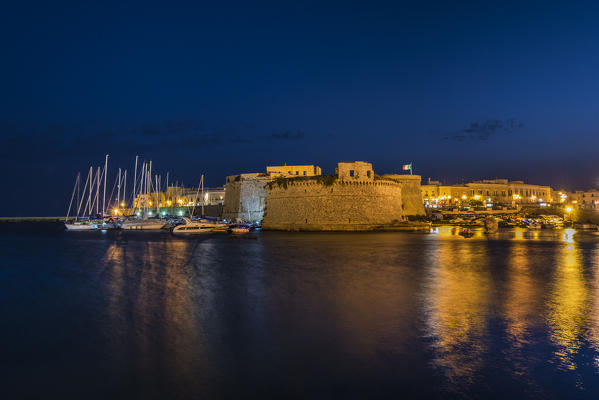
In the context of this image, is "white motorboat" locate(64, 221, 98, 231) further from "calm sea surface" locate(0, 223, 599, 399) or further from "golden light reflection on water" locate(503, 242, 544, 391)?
"golden light reflection on water" locate(503, 242, 544, 391)

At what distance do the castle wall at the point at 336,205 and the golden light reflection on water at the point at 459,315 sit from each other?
43.1 ft

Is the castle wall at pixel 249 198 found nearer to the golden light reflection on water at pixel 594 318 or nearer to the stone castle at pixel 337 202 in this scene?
the stone castle at pixel 337 202

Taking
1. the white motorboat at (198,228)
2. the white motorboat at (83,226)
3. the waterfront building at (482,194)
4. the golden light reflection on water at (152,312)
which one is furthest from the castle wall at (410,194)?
the white motorboat at (83,226)

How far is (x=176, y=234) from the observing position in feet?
84.8

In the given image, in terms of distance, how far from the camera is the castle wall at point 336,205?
25.2 metres

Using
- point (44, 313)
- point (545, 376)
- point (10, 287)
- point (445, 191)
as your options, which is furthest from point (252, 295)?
point (445, 191)

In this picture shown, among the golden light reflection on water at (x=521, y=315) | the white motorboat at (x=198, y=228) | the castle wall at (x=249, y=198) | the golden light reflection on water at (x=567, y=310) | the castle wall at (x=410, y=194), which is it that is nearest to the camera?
the golden light reflection on water at (x=521, y=315)

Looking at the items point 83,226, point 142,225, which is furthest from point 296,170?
point 83,226

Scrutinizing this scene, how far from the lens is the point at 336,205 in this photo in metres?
25.4

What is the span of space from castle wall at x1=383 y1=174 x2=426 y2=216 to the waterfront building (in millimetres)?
12025

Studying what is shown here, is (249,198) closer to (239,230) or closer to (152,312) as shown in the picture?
(239,230)

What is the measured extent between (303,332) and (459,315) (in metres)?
2.55

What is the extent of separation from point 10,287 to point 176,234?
16570 mm

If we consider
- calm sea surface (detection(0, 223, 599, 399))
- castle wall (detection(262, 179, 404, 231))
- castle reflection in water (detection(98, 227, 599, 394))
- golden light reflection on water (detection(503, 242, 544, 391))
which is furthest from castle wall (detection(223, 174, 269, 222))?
golden light reflection on water (detection(503, 242, 544, 391))
